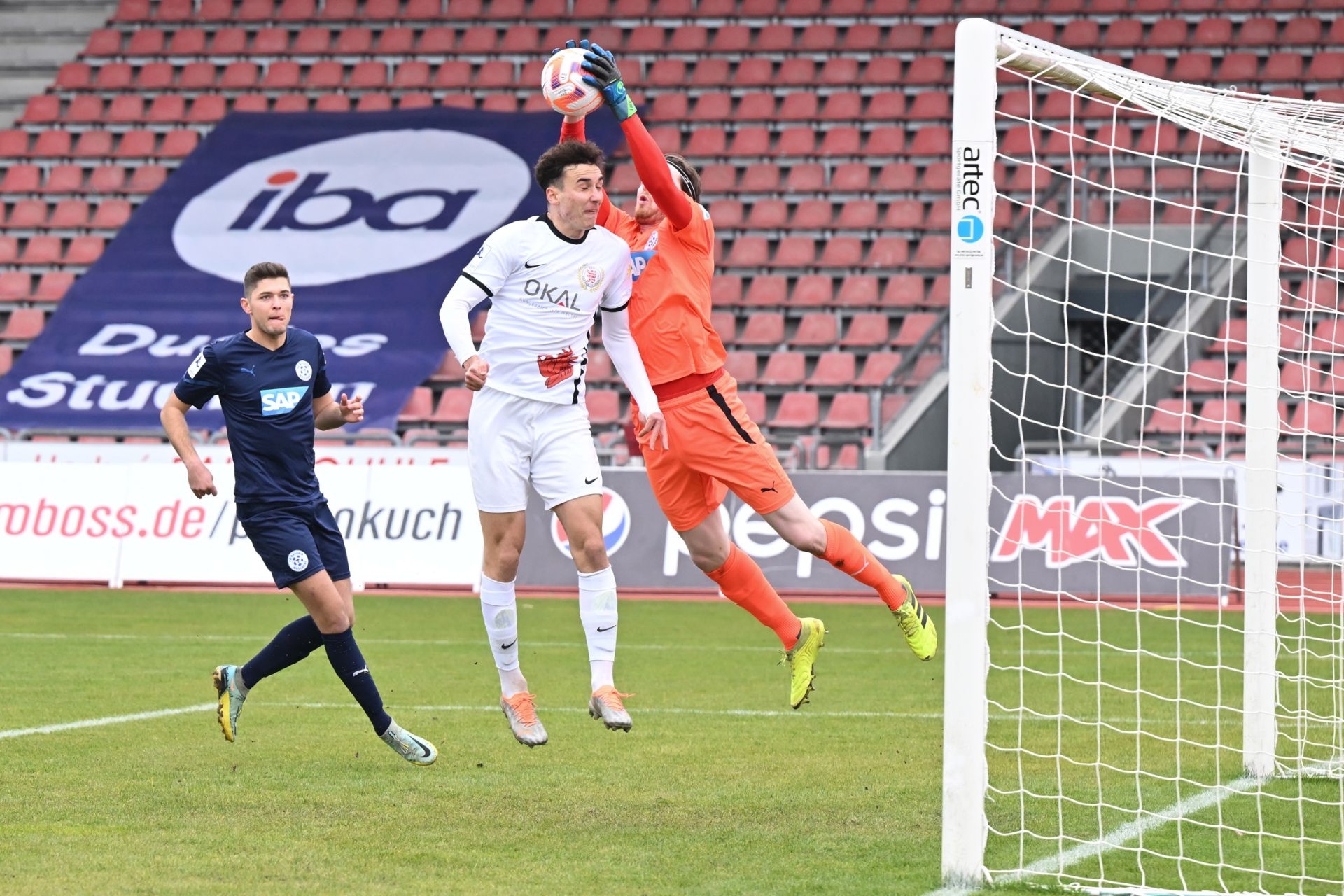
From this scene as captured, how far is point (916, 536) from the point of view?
14.6 m

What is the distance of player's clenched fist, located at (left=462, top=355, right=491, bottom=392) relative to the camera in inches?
230

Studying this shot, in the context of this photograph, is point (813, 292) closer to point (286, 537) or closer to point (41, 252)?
point (41, 252)

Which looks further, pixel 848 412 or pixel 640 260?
pixel 848 412

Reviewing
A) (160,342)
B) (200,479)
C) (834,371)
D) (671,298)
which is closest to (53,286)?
(160,342)

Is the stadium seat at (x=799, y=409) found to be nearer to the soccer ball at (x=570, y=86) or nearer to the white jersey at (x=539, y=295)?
the white jersey at (x=539, y=295)

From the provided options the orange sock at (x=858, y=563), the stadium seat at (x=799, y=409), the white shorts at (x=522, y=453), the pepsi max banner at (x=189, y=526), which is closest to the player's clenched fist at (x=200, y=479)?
the white shorts at (x=522, y=453)

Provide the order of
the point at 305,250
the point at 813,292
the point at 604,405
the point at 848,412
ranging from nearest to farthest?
the point at 848,412
the point at 604,405
the point at 813,292
the point at 305,250

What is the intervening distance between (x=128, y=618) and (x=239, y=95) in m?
15.4

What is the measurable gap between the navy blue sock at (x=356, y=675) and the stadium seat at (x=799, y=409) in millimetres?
12749

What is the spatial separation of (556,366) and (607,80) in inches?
45.0

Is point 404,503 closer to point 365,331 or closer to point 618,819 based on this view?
point 365,331

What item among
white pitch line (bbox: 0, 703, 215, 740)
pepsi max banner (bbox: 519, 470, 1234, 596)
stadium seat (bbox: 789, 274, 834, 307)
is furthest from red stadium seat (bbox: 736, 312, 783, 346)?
white pitch line (bbox: 0, 703, 215, 740)

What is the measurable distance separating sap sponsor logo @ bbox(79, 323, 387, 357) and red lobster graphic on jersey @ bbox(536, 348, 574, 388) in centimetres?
1550

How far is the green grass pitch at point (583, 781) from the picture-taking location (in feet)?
15.9
